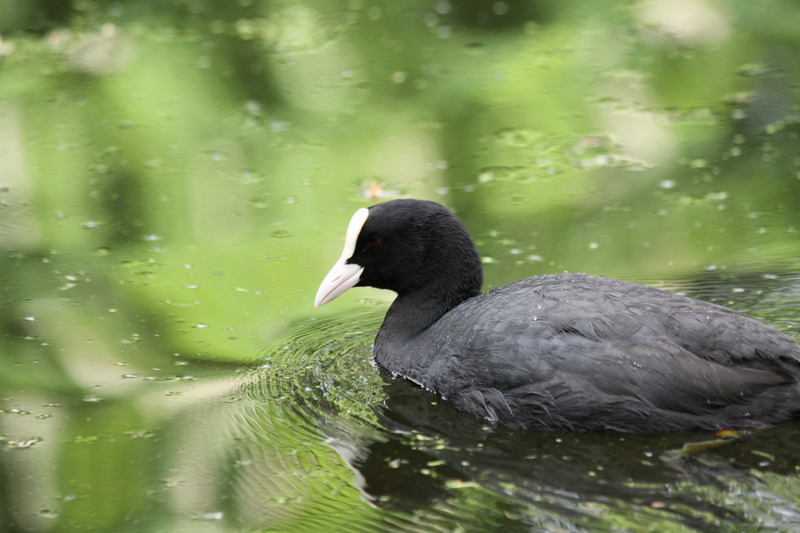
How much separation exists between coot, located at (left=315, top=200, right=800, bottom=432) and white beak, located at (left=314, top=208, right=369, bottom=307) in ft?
1.68

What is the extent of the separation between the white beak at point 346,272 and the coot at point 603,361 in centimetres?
51

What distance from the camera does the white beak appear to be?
4984 mm

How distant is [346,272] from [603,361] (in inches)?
61.7

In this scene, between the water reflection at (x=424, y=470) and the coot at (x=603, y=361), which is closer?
the water reflection at (x=424, y=470)

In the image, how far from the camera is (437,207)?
5031mm

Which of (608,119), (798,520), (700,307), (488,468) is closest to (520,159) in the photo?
(608,119)

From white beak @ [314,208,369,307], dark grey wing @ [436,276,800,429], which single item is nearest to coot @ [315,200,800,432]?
dark grey wing @ [436,276,800,429]

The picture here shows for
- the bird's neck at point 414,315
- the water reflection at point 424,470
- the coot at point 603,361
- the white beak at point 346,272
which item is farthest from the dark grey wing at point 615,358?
the white beak at point 346,272

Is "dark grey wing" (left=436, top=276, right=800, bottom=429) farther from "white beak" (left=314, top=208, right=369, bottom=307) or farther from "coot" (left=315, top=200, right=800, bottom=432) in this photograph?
"white beak" (left=314, top=208, right=369, bottom=307)

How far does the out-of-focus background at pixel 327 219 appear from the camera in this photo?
12.3 feet

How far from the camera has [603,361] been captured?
160 inches

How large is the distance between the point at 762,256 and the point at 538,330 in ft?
7.99

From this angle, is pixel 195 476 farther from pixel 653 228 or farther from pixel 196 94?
pixel 196 94

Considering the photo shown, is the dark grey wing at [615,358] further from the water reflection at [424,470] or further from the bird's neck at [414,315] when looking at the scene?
the bird's neck at [414,315]
